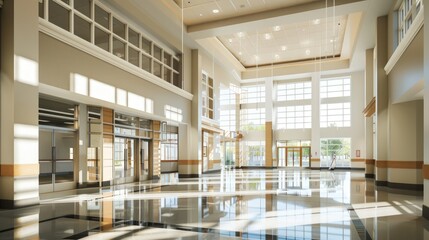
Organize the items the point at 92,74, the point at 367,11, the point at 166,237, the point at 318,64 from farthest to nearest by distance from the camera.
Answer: the point at 318,64
the point at 367,11
the point at 92,74
the point at 166,237

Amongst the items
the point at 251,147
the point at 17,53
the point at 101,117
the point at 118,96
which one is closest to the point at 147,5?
the point at 118,96

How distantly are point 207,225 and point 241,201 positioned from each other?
291 centimetres

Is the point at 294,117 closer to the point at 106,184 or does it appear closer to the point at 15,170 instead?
the point at 106,184

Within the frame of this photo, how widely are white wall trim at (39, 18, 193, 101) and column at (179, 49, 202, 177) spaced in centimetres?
254

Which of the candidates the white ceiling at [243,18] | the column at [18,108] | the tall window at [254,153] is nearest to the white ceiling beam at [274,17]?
the white ceiling at [243,18]

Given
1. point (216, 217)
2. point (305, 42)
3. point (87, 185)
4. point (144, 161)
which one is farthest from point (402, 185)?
point (87, 185)

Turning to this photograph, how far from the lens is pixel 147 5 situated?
12172 millimetres

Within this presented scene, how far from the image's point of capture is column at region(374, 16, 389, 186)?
1259 cm

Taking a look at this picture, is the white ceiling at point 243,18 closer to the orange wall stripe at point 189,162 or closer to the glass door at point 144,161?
the glass door at point 144,161

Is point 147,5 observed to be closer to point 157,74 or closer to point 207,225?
point 157,74

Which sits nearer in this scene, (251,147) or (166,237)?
(166,237)

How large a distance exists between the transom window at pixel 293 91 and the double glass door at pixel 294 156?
444 centimetres

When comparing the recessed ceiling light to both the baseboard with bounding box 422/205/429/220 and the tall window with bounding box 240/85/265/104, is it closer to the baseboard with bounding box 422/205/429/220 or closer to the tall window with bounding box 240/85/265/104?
the tall window with bounding box 240/85/265/104

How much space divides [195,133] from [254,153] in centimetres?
1175
